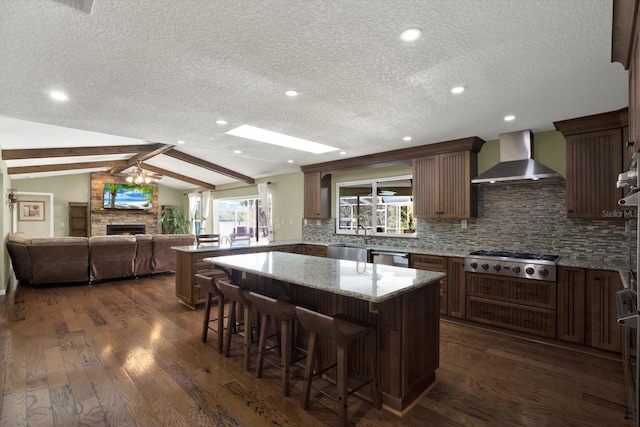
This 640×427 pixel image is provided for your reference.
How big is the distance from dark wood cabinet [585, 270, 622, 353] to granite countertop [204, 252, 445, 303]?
1.82 m

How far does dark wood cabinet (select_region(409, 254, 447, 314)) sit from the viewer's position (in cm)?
398

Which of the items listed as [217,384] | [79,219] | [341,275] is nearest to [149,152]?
[79,219]

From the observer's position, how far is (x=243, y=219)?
9.49m

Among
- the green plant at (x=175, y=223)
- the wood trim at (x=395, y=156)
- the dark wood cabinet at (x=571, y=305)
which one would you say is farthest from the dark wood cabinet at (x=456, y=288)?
the green plant at (x=175, y=223)

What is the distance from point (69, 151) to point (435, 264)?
713 cm

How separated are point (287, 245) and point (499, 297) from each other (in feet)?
11.2

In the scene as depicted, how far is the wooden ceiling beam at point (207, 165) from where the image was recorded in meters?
7.14

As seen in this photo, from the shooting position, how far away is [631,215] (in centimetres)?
287

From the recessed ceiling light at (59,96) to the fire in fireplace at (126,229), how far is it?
Result: 30.1 feet

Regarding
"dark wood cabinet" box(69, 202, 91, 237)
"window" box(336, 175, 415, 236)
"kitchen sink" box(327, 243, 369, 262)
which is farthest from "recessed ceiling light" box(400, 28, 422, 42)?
"dark wood cabinet" box(69, 202, 91, 237)

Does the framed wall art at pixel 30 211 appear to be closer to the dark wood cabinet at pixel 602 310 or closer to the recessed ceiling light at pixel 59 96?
the recessed ceiling light at pixel 59 96

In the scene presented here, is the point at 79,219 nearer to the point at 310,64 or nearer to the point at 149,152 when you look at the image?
the point at 149,152

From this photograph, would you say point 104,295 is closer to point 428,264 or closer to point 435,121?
point 428,264

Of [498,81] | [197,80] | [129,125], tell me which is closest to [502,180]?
[498,81]
